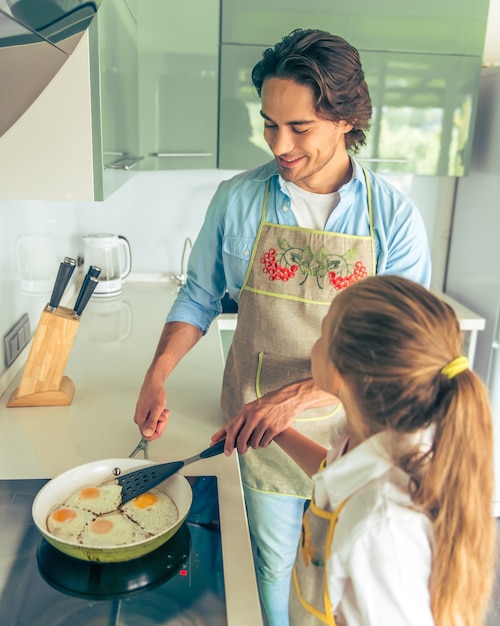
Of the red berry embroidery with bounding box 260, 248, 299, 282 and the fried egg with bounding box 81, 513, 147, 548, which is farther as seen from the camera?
the red berry embroidery with bounding box 260, 248, 299, 282

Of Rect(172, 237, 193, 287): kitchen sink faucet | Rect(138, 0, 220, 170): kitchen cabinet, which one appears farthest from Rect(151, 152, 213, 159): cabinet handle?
Rect(172, 237, 193, 287): kitchen sink faucet

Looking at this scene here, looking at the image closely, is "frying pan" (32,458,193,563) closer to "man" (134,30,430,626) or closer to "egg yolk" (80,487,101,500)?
"egg yolk" (80,487,101,500)

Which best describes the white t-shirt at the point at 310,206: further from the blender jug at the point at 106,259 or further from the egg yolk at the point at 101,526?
the blender jug at the point at 106,259

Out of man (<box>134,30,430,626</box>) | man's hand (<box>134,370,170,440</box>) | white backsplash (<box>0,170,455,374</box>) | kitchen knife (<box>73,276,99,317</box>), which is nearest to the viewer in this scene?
man's hand (<box>134,370,170,440</box>)

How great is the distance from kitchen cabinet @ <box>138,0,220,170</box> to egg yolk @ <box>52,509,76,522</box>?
1.44 m

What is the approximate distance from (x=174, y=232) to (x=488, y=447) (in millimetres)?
2052

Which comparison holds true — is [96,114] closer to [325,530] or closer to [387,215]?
[387,215]

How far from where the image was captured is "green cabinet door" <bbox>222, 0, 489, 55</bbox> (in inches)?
80.9

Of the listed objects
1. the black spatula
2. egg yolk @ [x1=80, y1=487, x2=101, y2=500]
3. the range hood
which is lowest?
egg yolk @ [x1=80, y1=487, x2=101, y2=500]

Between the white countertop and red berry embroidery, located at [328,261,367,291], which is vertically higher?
red berry embroidery, located at [328,261,367,291]

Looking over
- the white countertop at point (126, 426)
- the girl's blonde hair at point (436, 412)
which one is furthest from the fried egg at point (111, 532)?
the girl's blonde hair at point (436, 412)

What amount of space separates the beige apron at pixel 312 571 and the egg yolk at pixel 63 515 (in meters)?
0.35

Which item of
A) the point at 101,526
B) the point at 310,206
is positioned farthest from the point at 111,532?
the point at 310,206

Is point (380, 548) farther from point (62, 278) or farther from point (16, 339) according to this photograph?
point (16, 339)
